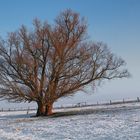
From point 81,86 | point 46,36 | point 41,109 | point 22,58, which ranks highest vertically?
point 46,36

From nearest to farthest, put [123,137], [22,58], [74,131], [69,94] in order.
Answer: [123,137] < [74,131] < [22,58] < [69,94]

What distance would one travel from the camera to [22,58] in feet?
127

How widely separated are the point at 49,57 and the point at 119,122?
17.8m

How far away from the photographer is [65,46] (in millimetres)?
39688

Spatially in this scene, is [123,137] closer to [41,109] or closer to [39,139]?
[39,139]

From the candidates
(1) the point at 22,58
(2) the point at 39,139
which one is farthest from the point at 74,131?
(1) the point at 22,58

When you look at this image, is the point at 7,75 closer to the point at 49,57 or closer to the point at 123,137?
the point at 49,57

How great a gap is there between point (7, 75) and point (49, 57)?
511 cm

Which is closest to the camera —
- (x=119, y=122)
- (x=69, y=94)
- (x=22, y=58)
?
(x=119, y=122)

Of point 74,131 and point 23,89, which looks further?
point 23,89

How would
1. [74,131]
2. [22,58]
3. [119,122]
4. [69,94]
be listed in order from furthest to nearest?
[69,94], [22,58], [119,122], [74,131]

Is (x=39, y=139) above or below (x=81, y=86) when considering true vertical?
below

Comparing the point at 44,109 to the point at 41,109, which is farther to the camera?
the point at 44,109

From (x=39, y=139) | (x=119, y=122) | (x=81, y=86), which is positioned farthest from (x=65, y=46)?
(x=39, y=139)
